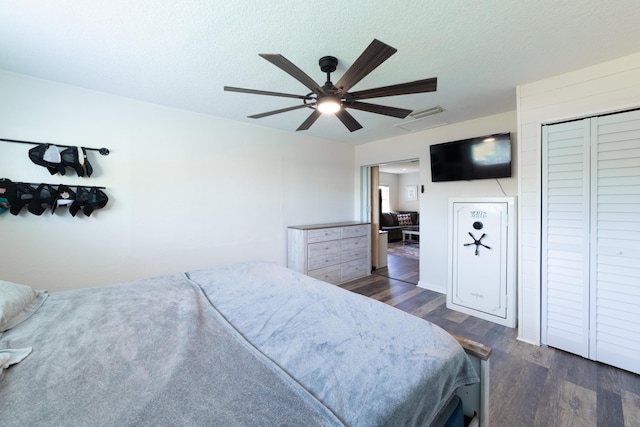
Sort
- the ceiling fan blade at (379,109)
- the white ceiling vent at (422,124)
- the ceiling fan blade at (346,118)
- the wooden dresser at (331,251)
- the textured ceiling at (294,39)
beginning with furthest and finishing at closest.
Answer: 1. the wooden dresser at (331,251)
2. the white ceiling vent at (422,124)
3. the ceiling fan blade at (346,118)
4. the ceiling fan blade at (379,109)
5. the textured ceiling at (294,39)

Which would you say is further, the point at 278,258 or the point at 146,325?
the point at 278,258

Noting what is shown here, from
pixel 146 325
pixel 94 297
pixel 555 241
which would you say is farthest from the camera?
pixel 555 241

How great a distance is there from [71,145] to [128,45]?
1299 mm

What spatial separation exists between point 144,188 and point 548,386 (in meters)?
4.11

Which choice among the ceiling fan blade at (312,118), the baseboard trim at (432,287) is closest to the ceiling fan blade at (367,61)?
the ceiling fan blade at (312,118)

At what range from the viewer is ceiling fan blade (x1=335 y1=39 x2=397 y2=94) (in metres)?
1.28

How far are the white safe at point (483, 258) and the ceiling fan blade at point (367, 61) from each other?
90.9 inches

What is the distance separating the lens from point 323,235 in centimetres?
394

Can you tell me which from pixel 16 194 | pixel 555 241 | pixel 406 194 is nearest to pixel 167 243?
pixel 16 194

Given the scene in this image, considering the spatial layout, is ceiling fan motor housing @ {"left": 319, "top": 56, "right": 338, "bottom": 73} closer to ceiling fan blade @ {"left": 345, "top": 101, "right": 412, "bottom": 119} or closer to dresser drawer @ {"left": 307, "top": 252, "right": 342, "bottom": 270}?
ceiling fan blade @ {"left": 345, "top": 101, "right": 412, "bottom": 119}

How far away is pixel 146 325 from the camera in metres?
1.27

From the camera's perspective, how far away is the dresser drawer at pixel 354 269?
4262 mm

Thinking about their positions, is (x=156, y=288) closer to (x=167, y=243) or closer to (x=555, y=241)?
(x=167, y=243)

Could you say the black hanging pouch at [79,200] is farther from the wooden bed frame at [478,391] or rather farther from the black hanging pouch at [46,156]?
the wooden bed frame at [478,391]
